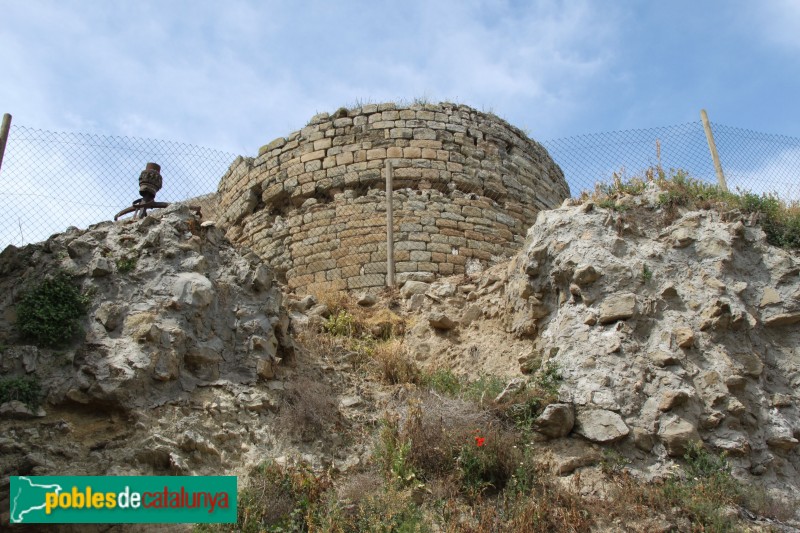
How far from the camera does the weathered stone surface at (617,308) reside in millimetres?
6449

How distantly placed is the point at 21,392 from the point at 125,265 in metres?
1.33

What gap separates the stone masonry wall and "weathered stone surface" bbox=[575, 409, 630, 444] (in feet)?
10.8

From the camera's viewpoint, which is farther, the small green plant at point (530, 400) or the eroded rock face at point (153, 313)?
the small green plant at point (530, 400)

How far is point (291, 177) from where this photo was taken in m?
9.88

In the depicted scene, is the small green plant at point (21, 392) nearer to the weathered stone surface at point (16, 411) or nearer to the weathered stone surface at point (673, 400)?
the weathered stone surface at point (16, 411)

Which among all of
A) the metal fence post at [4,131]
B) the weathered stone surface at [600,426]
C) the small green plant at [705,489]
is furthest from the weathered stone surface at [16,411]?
the small green plant at [705,489]

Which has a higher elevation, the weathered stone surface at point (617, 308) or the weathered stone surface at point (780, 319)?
the weathered stone surface at point (617, 308)

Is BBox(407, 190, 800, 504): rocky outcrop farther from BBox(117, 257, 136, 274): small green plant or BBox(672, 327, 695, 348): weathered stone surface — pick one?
BBox(117, 257, 136, 274): small green plant

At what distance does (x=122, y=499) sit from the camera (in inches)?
190

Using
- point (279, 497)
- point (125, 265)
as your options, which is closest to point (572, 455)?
point (279, 497)

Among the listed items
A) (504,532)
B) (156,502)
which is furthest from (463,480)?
(156,502)

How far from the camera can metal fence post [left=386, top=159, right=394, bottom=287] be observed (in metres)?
8.77

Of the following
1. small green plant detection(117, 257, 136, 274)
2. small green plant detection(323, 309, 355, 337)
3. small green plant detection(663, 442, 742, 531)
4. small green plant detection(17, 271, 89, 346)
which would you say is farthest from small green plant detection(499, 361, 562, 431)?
small green plant detection(17, 271, 89, 346)

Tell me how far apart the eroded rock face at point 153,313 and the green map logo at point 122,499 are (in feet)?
2.16
